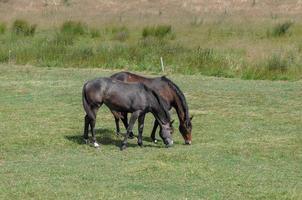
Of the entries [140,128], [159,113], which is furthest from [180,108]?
[140,128]

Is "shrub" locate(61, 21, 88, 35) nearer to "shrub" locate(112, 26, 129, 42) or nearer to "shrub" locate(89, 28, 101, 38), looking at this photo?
"shrub" locate(89, 28, 101, 38)

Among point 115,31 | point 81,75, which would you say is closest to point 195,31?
point 115,31

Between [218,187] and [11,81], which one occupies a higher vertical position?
[218,187]

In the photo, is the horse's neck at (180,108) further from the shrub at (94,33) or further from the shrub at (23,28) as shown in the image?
the shrub at (23,28)

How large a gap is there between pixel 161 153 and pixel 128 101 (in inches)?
69.3

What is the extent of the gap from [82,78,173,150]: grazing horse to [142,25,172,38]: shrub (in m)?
17.6

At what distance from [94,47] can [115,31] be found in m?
4.16

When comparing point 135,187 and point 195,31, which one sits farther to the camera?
point 195,31

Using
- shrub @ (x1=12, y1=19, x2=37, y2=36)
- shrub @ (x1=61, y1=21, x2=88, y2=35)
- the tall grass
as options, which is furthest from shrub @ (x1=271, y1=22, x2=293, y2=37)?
shrub @ (x1=12, y1=19, x2=37, y2=36)

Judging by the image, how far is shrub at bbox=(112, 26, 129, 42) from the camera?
3186 centimetres

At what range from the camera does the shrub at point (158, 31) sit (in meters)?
32.1

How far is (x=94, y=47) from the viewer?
29188 mm

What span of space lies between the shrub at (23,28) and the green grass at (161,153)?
36.1ft

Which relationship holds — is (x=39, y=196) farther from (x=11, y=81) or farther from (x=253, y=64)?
(x=253, y=64)
